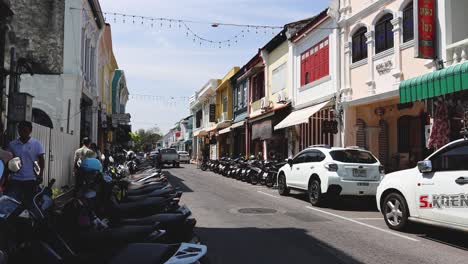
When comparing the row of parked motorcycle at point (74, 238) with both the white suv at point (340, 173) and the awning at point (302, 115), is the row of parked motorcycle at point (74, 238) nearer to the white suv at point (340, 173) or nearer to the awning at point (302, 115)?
the white suv at point (340, 173)

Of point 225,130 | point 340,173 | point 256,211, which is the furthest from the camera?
point 225,130

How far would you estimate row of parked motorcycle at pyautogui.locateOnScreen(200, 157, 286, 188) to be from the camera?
719 inches

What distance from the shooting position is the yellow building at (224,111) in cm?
3744

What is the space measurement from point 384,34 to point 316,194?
23.2 feet

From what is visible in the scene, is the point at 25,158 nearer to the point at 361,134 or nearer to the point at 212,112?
the point at 361,134

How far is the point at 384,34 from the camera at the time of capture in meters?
15.9

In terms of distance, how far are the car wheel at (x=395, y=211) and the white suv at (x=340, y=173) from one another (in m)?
2.87

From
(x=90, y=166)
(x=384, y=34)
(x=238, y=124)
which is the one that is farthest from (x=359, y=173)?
(x=238, y=124)

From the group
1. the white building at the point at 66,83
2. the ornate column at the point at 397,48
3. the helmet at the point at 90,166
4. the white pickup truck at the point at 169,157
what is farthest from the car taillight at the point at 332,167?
the white pickup truck at the point at 169,157

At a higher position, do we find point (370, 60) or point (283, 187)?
point (370, 60)

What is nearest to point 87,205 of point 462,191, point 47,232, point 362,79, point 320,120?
point 47,232

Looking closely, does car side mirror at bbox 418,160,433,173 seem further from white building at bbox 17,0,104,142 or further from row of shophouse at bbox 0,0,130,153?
white building at bbox 17,0,104,142

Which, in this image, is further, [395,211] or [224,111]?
[224,111]

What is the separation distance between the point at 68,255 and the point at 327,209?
9067mm
